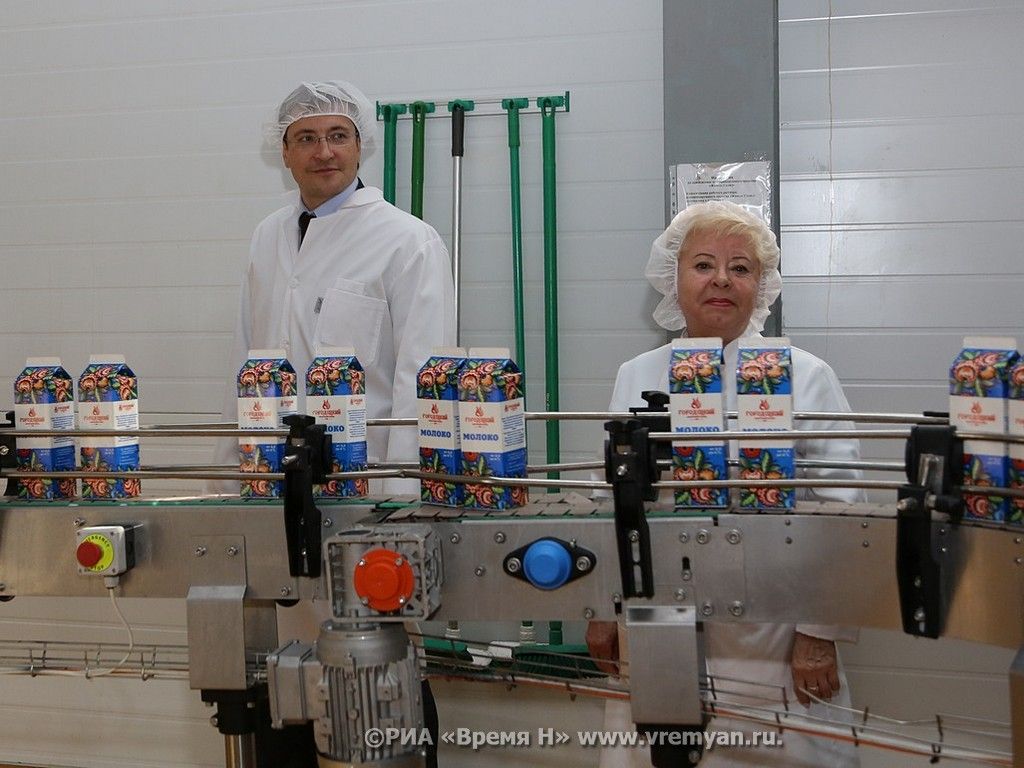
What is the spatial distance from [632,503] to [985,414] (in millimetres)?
400

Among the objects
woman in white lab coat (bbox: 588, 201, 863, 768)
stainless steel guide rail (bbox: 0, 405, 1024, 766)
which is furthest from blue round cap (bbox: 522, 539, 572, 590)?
woman in white lab coat (bbox: 588, 201, 863, 768)

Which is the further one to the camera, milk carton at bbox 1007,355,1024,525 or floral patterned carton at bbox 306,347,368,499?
floral patterned carton at bbox 306,347,368,499

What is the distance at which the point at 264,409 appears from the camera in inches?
58.7

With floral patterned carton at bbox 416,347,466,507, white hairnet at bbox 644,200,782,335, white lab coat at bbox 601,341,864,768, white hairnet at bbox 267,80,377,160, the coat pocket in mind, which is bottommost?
white lab coat at bbox 601,341,864,768

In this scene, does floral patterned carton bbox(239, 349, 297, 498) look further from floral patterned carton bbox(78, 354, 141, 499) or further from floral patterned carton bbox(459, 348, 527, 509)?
floral patterned carton bbox(459, 348, 527, 509)

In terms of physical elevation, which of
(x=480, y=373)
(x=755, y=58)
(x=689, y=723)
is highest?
(x=755, y=58)

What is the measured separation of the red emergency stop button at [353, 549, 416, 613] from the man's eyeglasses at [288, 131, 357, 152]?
60.6 inches

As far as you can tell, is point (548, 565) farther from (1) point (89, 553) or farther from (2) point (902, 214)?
(2) point (902, 214)

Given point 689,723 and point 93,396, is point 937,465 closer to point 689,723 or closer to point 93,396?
point 689,723

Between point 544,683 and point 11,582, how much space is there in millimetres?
744

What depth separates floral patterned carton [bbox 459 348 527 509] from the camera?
1.33 metres

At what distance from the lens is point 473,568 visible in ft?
4.20

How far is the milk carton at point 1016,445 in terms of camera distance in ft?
3.68

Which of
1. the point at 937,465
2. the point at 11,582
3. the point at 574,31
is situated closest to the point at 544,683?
the point at 937,465
